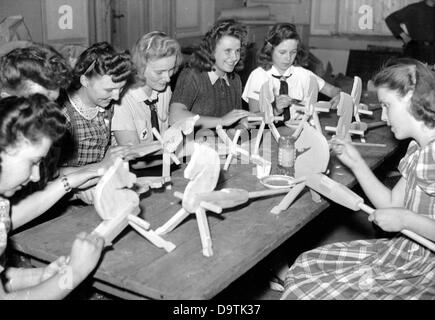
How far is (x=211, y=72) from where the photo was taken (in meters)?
3.56

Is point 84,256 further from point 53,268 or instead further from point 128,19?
point 128,19

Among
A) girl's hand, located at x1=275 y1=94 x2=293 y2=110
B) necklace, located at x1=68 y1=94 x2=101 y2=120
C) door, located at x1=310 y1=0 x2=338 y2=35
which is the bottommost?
girl's hand, located at x1=275 y1=94 x2=293 y2=110

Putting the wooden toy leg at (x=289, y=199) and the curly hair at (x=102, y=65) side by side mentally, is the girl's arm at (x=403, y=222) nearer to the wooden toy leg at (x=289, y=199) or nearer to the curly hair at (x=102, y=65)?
the wooden toy leg at (x=289, y=199)

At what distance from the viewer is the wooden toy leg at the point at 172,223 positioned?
6.21 ft

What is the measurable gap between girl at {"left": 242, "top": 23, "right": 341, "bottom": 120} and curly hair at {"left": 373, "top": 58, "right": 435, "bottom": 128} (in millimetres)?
1423

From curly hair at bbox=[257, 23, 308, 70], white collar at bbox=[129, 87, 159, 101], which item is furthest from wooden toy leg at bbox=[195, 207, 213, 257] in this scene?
curly hair at bbox=[257, 23, 308, 70]

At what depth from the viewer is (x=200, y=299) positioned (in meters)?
1.52

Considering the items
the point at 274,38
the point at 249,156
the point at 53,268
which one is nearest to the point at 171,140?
the point at 249,156

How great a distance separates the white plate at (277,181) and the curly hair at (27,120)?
1008 millimetres

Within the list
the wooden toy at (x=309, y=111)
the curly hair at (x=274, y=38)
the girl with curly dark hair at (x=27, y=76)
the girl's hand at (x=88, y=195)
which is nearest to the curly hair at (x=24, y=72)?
the girl with curly dark hair at (x=27, y=76)

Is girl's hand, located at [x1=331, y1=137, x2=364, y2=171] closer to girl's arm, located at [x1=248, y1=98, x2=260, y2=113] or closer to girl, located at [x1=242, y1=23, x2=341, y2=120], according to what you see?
girl, located at [x1=242, y1=23, x2=341, y2=120]

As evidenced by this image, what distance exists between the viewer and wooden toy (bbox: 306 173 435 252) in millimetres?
1948

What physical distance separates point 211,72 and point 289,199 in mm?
1619
